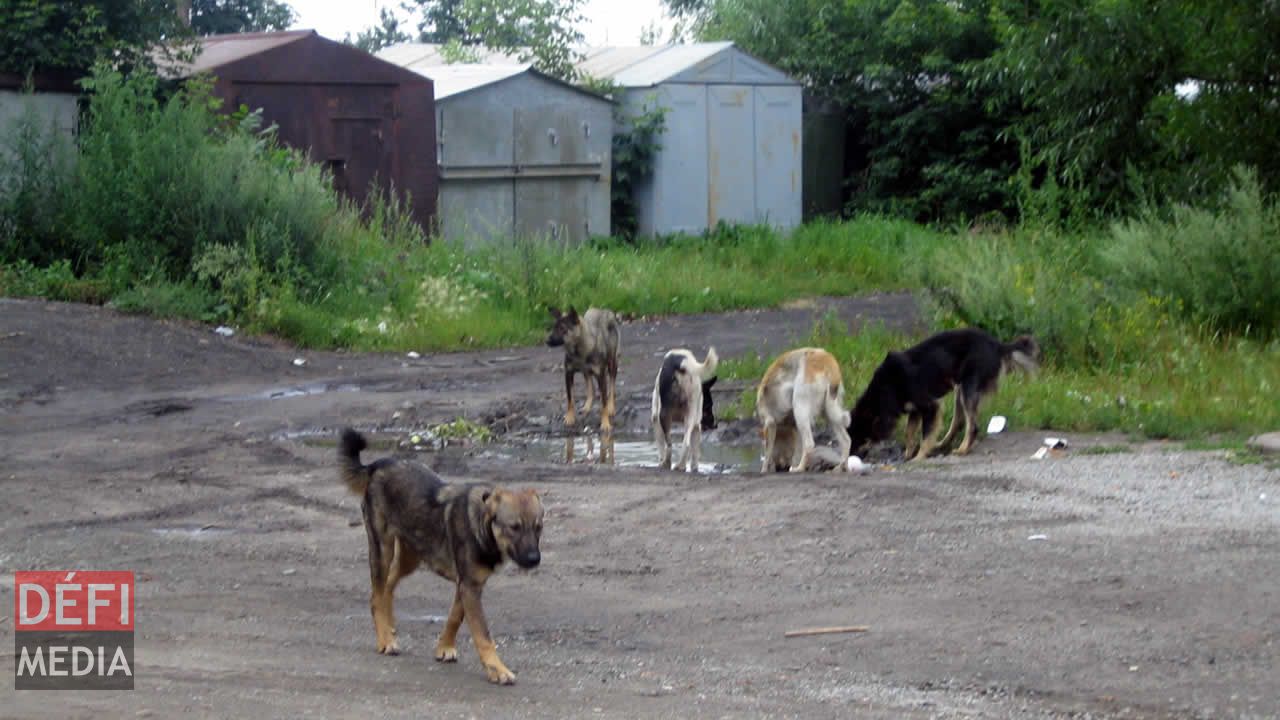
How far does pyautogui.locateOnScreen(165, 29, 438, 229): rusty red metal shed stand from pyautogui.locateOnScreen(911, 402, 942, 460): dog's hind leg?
11.9 metres

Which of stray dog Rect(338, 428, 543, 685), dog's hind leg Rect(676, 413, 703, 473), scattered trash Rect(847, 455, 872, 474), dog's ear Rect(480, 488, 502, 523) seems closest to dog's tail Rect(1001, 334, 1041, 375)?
scattered trash Rect(847, 455, 872, 474)

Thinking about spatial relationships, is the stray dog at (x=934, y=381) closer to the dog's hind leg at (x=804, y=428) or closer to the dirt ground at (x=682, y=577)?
the dirt ground at (x=682, y=577)

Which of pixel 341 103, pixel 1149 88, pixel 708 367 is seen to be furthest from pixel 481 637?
pixel 341 103

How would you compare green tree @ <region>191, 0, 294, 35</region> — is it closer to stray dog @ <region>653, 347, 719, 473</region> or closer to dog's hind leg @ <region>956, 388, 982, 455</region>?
stray dog @ <region>653, 347, 719, 473</region>

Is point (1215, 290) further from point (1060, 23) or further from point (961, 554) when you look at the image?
point (961, 554)

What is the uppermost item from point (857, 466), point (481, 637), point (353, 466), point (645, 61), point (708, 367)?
point (645, 61)

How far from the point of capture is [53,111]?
2106 centimetres

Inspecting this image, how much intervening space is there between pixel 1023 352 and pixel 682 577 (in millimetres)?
5185

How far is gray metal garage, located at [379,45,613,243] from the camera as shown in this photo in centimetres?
2459

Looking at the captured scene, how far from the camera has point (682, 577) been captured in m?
8.37

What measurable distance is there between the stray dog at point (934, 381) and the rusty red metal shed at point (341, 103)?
11770 millimetres

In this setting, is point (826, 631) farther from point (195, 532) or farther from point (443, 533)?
point (195, 532)

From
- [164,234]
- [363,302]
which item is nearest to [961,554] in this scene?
[363,302]

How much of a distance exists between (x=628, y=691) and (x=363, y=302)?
45.6 ft
